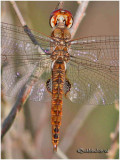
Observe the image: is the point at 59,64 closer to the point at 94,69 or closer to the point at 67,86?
the point at 67,86

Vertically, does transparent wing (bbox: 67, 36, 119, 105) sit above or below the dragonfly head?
below

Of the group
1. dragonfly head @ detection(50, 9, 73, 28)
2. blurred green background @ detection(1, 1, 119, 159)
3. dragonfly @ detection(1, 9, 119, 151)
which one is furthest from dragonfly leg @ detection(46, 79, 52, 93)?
blurred green background @ detection(1, 1, 119, 159)

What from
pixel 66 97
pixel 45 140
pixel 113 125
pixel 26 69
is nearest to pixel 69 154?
pixel 45 140

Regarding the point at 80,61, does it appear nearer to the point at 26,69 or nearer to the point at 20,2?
the point at 26,69

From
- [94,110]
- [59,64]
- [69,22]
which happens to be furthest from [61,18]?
[94,110]

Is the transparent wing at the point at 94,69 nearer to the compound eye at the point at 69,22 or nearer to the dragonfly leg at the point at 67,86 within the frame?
the dragonfly leg at the point at 67,86

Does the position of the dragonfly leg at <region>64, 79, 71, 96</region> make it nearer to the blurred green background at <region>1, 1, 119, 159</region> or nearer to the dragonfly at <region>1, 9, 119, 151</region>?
the dragonfly at <region>1, 9, 119, 151</region>

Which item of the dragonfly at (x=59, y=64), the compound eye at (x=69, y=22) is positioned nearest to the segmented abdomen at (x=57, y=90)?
the dragonfly at (x=59, y=64)
